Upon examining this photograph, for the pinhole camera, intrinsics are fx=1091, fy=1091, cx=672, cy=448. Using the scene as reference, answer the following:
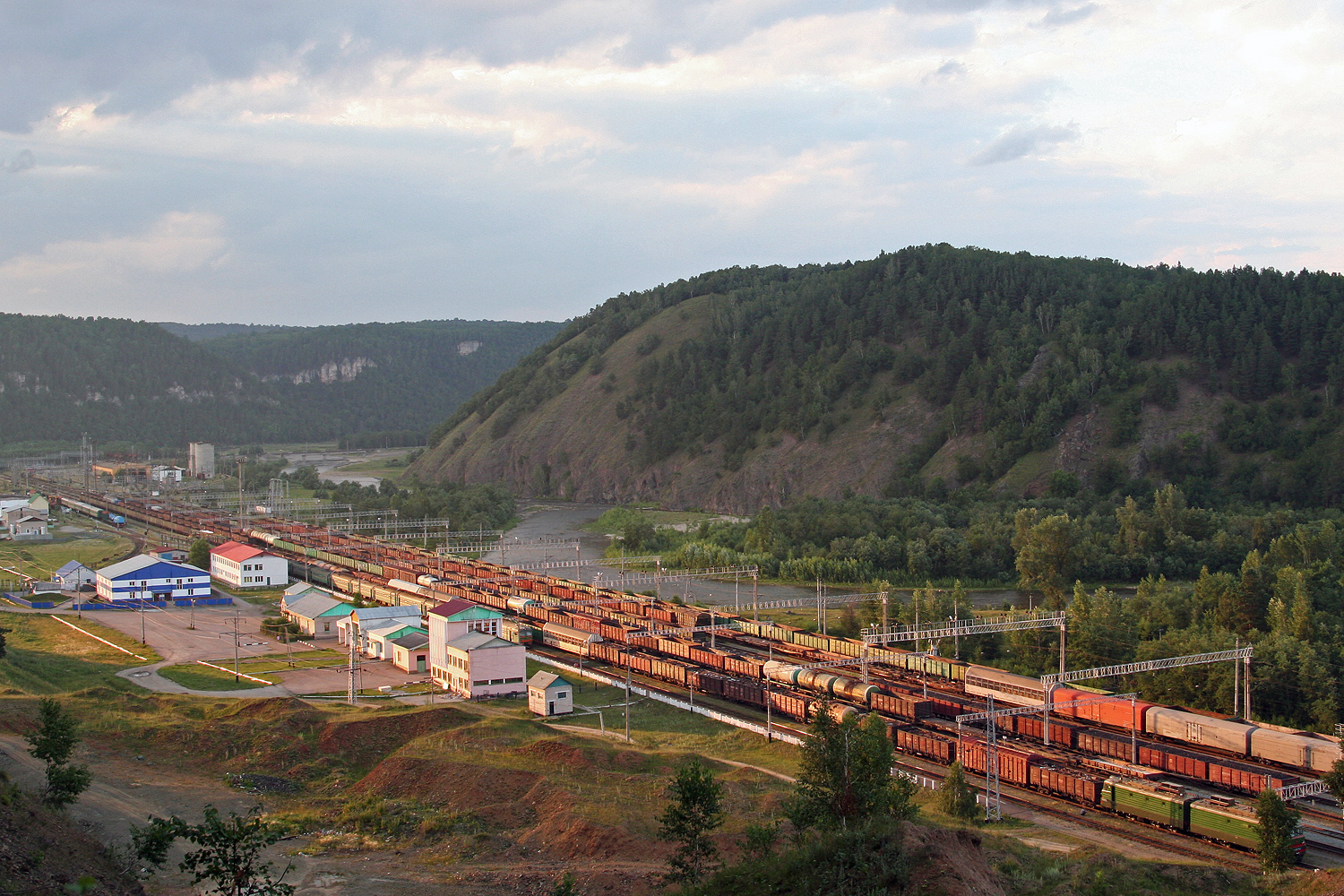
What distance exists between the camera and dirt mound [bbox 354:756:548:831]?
32.7 meters

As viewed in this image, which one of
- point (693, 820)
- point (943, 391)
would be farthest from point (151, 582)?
point (943, 391)

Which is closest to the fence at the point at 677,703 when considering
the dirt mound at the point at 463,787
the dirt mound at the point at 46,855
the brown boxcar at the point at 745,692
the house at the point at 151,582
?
the brown boxcar at the point at 745,692

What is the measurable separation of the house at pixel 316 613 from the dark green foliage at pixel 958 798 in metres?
42.4

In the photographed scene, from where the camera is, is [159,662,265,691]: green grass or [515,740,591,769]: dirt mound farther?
[159,662,265,691]: green grass

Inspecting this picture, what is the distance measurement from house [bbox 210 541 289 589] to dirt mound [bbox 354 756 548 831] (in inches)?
2166

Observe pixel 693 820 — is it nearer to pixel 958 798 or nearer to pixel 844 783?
pixel 844 783

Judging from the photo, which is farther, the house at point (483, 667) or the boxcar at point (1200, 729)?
the house at point (483, 667)

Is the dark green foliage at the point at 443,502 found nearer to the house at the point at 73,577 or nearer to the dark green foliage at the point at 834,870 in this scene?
the house at the point at 73,577

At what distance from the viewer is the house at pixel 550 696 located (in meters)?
46.0

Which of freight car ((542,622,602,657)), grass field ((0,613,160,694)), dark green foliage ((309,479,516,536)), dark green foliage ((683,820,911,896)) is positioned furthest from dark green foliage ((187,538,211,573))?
dark green foliage ((683,820,911,896))

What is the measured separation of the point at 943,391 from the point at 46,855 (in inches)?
4857

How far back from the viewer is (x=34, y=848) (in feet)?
81.6

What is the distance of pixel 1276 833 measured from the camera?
2795cm

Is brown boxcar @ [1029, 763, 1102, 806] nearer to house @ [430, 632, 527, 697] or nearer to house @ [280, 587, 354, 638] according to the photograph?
house @ [430, 632, 527, 697]
